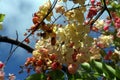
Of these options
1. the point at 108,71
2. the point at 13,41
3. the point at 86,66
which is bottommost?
the point at 108,71

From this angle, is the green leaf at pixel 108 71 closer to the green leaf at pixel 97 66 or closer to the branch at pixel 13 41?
the green leaf at pixel 97 66

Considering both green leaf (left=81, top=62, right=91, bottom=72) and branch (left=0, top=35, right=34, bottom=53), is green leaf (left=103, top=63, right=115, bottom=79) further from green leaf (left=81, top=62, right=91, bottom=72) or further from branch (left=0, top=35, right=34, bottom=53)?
branch (left=0, top=35, right=34, bottom=53)

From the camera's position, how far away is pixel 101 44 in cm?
390

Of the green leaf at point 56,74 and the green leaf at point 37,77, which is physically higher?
the green leaf at point 37,77

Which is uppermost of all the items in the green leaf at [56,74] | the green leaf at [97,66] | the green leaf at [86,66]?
the green leaf at [56,74]

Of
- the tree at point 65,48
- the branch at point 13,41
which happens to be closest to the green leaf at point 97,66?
the tree at point 65,48

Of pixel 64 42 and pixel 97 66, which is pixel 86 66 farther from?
pixel 64 42

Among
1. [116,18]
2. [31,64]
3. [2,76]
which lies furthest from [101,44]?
[2,76]

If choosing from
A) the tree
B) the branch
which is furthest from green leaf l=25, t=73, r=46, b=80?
the branch

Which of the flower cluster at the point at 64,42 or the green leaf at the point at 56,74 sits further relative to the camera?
A: the green leaf at the point at 56,74

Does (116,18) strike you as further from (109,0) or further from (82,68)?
(82,68)

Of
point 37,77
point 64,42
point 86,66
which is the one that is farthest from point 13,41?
point 64,42

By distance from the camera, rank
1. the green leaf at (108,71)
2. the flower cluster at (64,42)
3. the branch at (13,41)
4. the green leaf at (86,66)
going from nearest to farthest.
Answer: the flower cluster at (64,42), the green leaf at (108,71), the green leaf at (86,66), the branch at (13,41)

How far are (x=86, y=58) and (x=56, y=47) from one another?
0.18 metres
